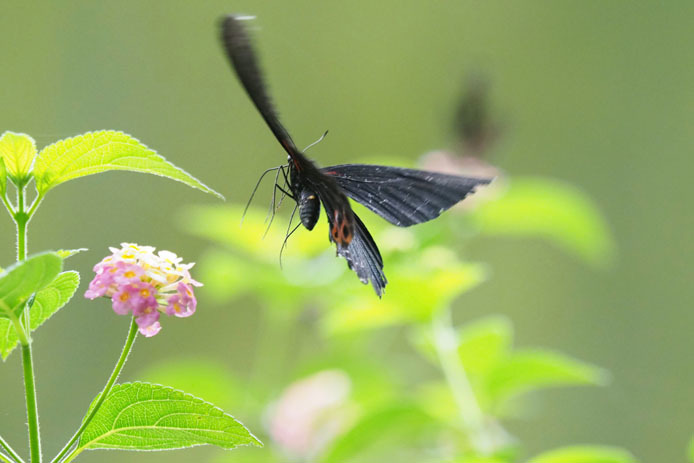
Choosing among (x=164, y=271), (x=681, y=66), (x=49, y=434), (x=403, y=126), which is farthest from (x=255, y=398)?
(x=681, y=66)

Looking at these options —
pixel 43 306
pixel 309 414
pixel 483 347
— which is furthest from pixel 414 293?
pixel 43 306

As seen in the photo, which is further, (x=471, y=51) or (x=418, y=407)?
(x=471, y=51)

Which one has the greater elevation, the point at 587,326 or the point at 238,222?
the point at 587,326

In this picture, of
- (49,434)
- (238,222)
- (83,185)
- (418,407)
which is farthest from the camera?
(83,185)

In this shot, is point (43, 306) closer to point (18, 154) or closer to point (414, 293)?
point (18, 154)

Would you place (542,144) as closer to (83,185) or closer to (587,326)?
(587,326)

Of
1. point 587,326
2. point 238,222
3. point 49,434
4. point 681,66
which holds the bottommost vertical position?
point 238,222

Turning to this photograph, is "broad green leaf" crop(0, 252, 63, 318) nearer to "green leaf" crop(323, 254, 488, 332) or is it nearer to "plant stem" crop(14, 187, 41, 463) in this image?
"plant stem" crop(14, 187, 41, 463)

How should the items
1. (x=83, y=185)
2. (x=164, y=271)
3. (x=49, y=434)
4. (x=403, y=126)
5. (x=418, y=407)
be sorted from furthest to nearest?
(x=403, y=126)
(x=83, y=185)
(x=49, y=434)
(x=418, y=407)
(x=164, y=271)
